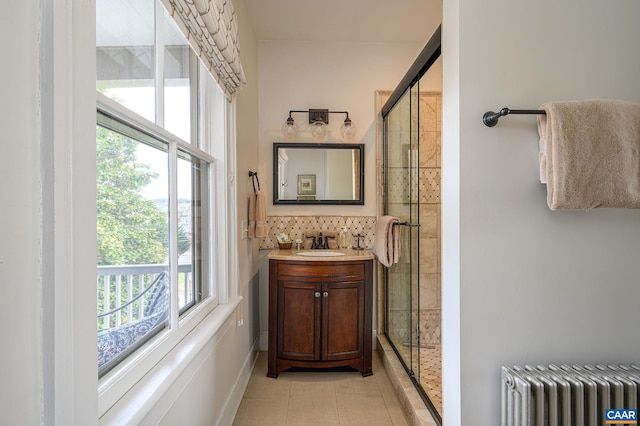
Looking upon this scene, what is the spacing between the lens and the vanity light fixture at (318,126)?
287cm

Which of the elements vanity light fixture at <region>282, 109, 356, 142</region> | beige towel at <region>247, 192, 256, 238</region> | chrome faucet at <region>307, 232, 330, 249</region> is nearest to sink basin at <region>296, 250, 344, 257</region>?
chrome faucet at <region>307, 232, 330, 249</region>

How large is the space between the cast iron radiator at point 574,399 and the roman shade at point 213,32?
1.82 metres

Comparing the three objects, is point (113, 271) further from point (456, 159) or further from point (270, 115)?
point (270, 115)

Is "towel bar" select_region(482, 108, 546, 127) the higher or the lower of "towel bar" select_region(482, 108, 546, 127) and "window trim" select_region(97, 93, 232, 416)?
the higher

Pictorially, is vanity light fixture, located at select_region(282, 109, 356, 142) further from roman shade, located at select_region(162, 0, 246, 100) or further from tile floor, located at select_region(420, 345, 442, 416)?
tile floor, located at select_region(420, 345, 442, 416)

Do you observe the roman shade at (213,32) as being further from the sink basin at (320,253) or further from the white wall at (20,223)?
the sink basin at (320,253)

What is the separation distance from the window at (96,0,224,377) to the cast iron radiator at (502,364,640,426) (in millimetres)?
1350

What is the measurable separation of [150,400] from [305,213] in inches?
84.8

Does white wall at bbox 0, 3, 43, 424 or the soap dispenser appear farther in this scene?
the soap dispenser

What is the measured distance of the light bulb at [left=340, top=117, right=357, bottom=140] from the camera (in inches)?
113

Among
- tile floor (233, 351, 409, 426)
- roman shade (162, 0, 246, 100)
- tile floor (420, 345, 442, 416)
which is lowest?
tile floor (233, 351, 409, 426)

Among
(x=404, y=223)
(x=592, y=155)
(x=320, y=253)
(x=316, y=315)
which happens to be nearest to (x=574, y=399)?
(x=592, y=155)

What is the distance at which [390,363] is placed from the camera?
2.38m

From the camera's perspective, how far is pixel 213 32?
129 cm
